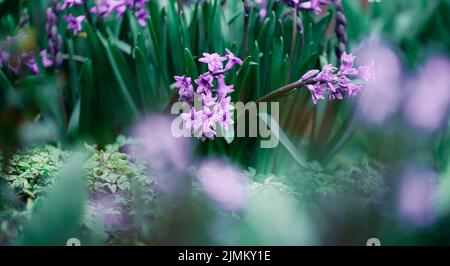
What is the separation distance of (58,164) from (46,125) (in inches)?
9.3

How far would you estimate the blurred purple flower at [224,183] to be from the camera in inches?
44.8

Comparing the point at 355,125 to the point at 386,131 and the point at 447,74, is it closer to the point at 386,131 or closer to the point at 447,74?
the point at 386,131

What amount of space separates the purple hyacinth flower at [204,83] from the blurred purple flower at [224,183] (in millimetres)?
167

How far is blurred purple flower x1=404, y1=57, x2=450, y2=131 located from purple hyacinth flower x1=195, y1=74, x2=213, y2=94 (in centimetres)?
49

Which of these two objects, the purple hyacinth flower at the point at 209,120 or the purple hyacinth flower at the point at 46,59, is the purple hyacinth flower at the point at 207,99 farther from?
the purple hyacinth flower at the point at 46,59

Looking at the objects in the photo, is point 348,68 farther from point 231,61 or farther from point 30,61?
point 30,61

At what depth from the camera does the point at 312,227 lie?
1.01 m

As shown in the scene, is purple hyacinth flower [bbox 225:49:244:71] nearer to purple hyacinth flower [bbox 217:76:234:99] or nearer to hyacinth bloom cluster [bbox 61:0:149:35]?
purple hyacinth flower [bbox 217:76:234:99]

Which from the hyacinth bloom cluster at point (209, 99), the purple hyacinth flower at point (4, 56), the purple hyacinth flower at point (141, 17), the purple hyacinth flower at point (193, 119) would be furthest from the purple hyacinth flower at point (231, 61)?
the purple hyacinth flower at point (4, 56)

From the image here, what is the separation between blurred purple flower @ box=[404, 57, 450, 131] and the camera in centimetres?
141

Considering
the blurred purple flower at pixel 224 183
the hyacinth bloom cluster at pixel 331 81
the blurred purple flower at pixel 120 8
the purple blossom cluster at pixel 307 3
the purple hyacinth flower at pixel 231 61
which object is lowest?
A: the blurred purple flower at pixel 224 183

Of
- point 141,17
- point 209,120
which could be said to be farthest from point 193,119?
point 141,17

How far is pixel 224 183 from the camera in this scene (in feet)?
4.00
